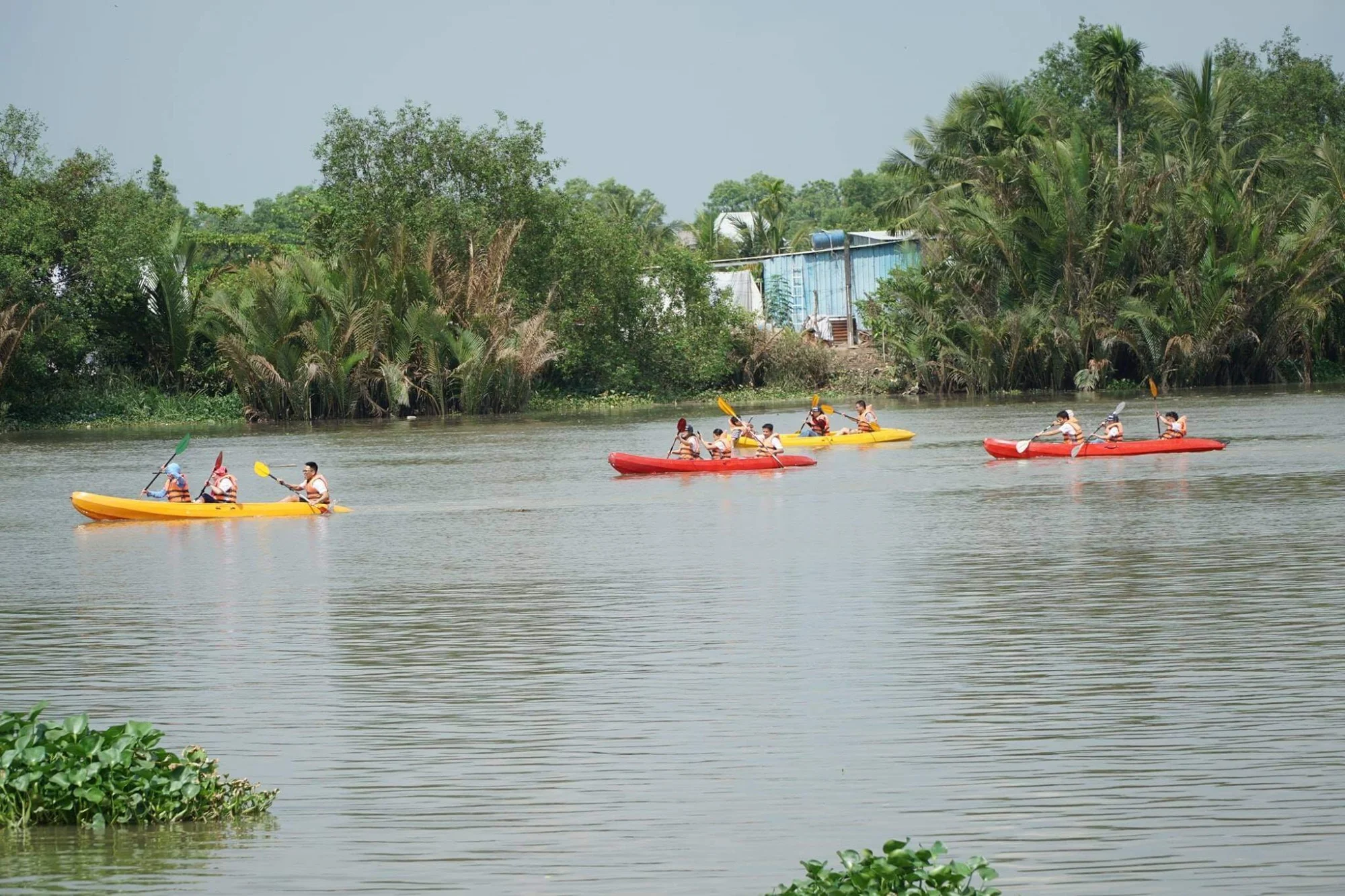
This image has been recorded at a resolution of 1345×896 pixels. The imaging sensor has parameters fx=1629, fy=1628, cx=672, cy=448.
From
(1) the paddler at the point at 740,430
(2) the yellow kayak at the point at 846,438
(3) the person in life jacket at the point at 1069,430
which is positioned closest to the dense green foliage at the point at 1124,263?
(2) the yellow kayak at the point at 846,438

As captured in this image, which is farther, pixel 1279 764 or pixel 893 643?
pixel 893 643

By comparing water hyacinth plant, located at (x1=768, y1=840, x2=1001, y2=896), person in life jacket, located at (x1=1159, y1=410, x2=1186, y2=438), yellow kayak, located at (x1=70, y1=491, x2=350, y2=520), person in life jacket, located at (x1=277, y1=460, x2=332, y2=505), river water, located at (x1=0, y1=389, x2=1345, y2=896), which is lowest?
river water, located at (x1=0, y1=389, x2=1345, y2=896)

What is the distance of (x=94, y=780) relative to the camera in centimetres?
766

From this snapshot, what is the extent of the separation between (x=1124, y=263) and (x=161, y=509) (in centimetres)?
3438

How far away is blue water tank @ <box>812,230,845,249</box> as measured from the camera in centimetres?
6072

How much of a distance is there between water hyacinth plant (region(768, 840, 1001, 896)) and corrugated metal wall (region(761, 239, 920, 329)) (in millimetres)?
52153

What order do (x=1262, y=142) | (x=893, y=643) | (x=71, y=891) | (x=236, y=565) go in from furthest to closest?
(x=1262, y=142) → (x=236, y=565) → (x=893, y=643) → (x=71, y=891)

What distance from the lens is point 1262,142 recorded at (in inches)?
2368

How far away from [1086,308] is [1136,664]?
39789 millimetres

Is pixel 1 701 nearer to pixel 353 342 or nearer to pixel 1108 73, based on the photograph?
pixel 353 342

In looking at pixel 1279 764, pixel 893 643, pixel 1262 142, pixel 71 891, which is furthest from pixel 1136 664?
pixel 1262 142

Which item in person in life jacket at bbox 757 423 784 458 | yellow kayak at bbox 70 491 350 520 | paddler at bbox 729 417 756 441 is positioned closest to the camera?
yellow kayak at bbox 70 491 350 520

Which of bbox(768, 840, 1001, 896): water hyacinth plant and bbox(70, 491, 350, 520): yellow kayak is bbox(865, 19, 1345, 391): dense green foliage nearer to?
bbox(70, 491, 350, 520): yellow kayak

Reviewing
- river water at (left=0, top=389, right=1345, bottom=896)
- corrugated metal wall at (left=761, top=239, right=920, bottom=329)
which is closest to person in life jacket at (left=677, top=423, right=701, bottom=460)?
river water at (left=0, top=389, right=1345, bottom=896)
